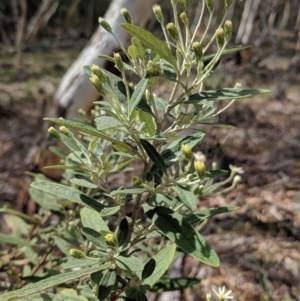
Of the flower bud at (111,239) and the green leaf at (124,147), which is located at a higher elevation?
the green leaf at (124,147)

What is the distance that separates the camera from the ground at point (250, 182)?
197 cm

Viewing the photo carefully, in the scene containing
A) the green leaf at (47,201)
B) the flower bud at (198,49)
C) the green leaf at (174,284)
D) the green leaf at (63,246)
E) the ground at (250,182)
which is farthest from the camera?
the ground at (250,182)

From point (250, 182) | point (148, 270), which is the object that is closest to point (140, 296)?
point (148, 270)

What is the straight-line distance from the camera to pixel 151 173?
2.89ft

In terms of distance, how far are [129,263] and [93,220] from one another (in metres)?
0.22

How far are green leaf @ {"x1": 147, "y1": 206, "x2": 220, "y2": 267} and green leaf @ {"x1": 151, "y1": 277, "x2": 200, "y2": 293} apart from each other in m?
0.40

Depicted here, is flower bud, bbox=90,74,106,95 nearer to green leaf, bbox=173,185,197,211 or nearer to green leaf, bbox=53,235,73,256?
green leaf, bbox=173,185,197,211

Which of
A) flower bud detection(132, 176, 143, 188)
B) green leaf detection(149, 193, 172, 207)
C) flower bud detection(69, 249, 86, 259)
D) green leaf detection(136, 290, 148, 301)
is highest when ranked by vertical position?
flower bud detection(132, 176, 143, 188)

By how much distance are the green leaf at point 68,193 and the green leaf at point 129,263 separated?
129 millimetres

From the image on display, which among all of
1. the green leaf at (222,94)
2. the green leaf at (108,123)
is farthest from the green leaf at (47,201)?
the green leaf at (222,94)

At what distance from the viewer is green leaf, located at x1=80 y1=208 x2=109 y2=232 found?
3.26ft

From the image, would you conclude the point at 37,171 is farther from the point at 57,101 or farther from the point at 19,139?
the point at 19,139

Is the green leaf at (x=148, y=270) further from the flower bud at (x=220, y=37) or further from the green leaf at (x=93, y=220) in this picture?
the flower bud at (x=220, y=37)

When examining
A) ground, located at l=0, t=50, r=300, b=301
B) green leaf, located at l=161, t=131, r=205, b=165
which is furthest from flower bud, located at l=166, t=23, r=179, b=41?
ground, located at l=0, t=50, r=300, b=301
